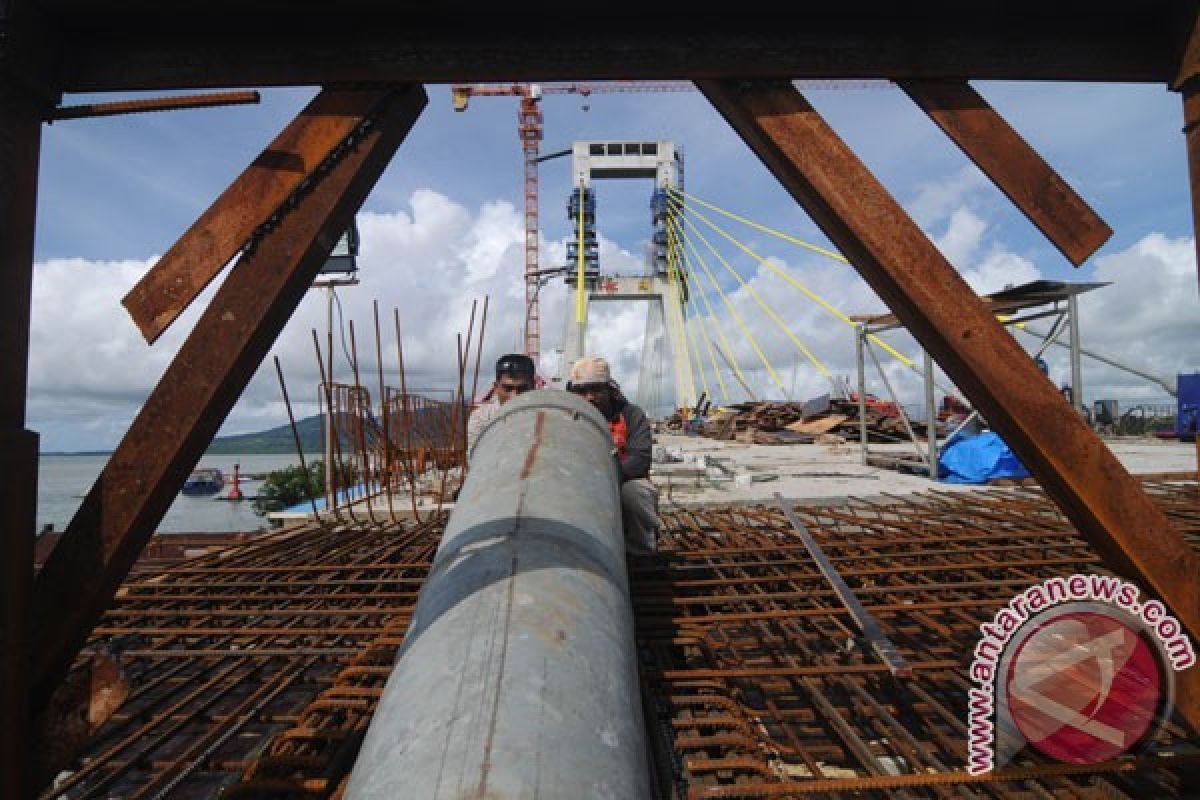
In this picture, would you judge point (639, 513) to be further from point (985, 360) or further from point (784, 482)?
point (784, 482)

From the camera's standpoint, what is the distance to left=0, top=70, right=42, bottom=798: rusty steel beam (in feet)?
5.43

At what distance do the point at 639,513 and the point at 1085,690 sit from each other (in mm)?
2586

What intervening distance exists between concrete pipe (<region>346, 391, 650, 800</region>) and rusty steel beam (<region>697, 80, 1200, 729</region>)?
1.38 m

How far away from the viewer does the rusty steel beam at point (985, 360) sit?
1.95m

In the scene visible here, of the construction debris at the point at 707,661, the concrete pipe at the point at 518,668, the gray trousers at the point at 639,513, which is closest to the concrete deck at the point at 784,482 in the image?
the construction debris at the point at 707,661

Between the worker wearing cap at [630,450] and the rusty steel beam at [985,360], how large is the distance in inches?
101

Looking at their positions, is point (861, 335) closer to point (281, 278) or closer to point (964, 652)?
point (964, 652)

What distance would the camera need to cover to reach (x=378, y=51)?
6.84 feet

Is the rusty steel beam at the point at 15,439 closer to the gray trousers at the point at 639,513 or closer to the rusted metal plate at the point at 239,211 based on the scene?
the rusted metal plate at the point at 239,211

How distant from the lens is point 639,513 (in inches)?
178

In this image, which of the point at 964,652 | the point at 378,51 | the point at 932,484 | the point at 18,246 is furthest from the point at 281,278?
the point at 932,484

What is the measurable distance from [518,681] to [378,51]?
6.55 feet

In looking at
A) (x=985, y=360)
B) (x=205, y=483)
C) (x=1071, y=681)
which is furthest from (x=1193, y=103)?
(x=205, y=483)

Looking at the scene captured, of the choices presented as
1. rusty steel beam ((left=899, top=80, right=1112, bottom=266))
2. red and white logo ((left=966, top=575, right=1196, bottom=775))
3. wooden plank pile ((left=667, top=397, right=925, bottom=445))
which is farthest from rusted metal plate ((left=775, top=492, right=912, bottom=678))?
wooden plank pile ((left=667, top=397, right=925, bottom=445))
